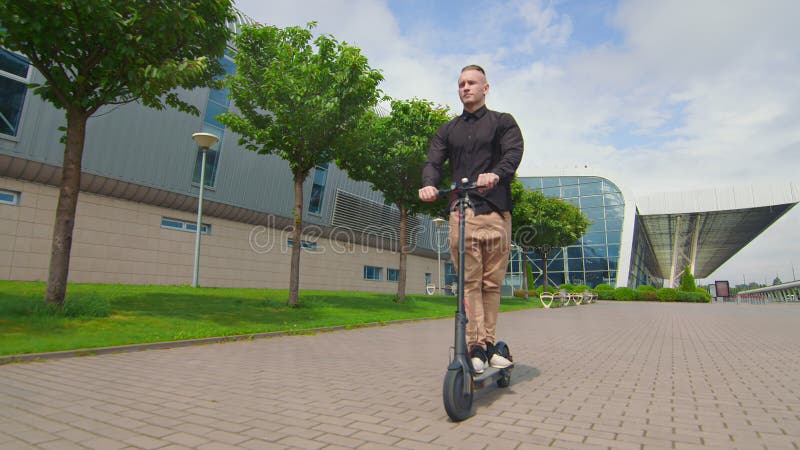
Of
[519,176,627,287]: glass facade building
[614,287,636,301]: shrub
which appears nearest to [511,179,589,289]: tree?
[614,287,636,301]: shrub

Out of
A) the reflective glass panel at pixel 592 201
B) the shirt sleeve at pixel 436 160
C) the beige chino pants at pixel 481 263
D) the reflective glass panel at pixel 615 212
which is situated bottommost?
the beige chino pants at pixel 481 263

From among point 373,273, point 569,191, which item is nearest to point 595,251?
point 569,191

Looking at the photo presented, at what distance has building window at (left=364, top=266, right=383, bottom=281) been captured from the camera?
3198cm

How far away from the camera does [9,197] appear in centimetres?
1437

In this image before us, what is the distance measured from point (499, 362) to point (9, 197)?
690 inches

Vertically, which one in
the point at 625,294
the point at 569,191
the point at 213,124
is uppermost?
the point at 569,191

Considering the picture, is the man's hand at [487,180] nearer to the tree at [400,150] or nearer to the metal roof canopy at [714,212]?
Answer: the tree at [400,150]

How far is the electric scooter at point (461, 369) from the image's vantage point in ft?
9.09

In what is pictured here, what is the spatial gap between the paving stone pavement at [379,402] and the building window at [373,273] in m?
25.7

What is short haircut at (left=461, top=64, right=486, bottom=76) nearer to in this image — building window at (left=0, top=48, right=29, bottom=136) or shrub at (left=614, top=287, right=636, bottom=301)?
building window at (left=0, top=48, right=29, bottom=136)

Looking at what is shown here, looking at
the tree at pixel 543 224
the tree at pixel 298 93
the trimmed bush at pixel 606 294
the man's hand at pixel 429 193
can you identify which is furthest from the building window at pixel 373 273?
the man's hand at pixel 429 193

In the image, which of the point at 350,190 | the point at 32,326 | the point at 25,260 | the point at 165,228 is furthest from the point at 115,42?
the point at 350,190

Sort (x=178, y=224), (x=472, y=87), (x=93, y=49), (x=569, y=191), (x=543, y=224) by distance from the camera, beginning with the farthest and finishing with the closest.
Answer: (x=569, y=191), (x=543, y=224), (x=178, y=224), (x=93, y=49), (x=472, y=87)

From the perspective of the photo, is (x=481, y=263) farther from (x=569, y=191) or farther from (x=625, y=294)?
(x=569, y=191)
